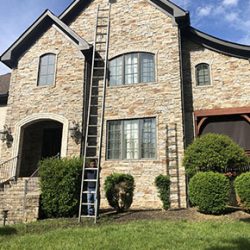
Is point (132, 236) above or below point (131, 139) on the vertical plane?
below

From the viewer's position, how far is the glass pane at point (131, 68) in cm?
1412

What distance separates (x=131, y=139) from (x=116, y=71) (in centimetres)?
352

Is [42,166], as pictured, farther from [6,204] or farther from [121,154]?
[121,154]

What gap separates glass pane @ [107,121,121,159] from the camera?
1331cm

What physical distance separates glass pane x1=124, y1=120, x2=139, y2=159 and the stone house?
0.04 metres

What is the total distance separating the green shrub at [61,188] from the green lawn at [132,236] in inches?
49.0

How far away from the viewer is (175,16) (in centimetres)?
1385

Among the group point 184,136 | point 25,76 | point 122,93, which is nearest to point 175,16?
point 122,93

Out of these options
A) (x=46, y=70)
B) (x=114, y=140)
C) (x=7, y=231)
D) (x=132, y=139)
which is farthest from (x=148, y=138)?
(x=7, y=231)

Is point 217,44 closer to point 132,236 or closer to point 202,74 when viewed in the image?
point 202,74

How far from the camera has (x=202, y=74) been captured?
14344 millimetres

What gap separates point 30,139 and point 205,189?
9.24 meters

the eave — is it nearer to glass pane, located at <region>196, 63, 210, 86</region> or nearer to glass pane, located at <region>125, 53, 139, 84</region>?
glass pane, located at <region>196, 63, 210, 86</region>

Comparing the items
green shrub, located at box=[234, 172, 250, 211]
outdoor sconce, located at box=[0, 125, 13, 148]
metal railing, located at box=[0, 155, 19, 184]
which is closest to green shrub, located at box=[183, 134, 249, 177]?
green shrub, located at box=[234, 172, 250, 211]
